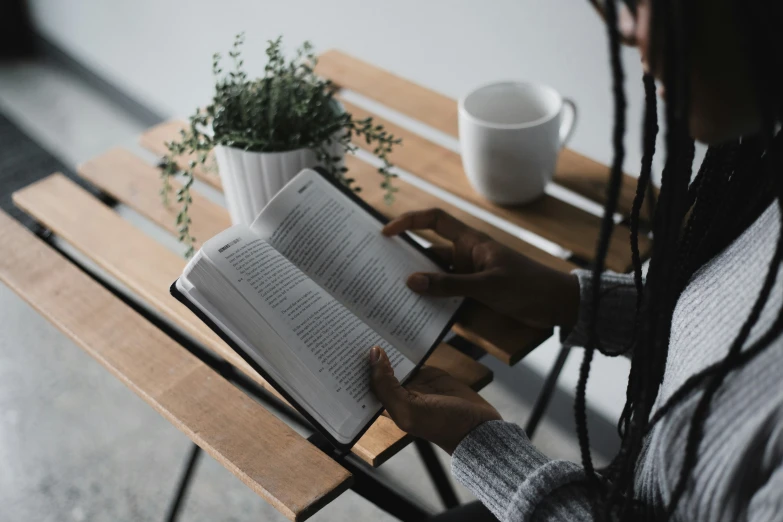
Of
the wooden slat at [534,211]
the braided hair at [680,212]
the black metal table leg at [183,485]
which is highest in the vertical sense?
the braided hair at [680,212]

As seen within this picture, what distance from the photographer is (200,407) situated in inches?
33.3

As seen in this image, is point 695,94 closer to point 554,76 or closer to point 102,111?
point 554,76

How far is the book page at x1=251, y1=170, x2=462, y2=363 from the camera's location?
34.8 inches

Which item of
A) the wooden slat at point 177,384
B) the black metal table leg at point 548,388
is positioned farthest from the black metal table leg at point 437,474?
the wooden slat at point 177,384

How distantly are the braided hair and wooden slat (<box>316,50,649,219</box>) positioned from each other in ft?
0.98

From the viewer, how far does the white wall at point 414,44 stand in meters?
1.30

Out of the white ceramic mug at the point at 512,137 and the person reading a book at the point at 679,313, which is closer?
the person reading a book at the point at 679,313

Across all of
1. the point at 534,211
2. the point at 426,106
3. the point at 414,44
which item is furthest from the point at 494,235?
the point at 414,44

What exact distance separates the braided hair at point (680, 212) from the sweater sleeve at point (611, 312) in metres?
0.07

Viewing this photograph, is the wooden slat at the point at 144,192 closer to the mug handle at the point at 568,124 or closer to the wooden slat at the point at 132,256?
the wooden slat at the point at 132,256

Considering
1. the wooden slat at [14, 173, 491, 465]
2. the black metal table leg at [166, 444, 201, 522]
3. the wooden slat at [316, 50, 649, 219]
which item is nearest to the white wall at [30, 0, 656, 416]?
the wooden slat at [316, 50, 649, 219]

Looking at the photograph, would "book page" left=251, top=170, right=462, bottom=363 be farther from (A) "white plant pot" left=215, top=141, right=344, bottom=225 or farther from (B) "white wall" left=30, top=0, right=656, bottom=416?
(B) "white wall" left=30, top=0, right=656, bottom=416

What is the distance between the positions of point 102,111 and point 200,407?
6.22 ft

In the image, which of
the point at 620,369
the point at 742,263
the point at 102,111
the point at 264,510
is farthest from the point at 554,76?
the point at 102,111
